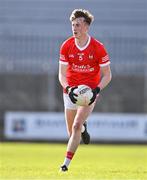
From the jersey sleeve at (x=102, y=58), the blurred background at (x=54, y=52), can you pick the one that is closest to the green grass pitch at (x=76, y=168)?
the jersey sleeve at (x=102, y=58)

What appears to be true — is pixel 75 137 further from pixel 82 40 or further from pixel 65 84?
pixel 82 40

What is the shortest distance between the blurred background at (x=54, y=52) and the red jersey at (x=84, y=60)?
15908mm

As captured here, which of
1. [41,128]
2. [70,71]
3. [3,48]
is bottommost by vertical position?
[41,128]

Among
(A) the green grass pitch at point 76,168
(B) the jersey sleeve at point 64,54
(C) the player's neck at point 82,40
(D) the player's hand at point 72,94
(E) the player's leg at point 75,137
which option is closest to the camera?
(A) the green grass pitch at point 76,168

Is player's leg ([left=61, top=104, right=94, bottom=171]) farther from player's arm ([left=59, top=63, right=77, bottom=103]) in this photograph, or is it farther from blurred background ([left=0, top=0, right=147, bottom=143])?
blurred background ([left=0, top=0, right=147, bottom=143])

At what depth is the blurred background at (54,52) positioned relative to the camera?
89.1 ft

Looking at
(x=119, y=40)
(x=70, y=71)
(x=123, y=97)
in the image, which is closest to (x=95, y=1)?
(x=119, y=40)

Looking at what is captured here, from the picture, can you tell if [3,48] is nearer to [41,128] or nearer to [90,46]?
[41,128]

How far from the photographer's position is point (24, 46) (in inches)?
1132

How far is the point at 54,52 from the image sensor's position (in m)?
28.9

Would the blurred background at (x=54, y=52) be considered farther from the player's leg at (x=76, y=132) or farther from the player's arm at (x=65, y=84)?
the player's leg at (x=76, y=132)

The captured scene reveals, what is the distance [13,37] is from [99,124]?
5541 mm

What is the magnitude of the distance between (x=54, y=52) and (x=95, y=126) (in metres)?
4.41

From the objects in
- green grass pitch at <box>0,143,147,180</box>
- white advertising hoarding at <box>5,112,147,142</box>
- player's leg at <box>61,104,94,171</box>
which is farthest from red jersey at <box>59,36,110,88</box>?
white advertising hoarding at <box>5,112,147,142</box>
